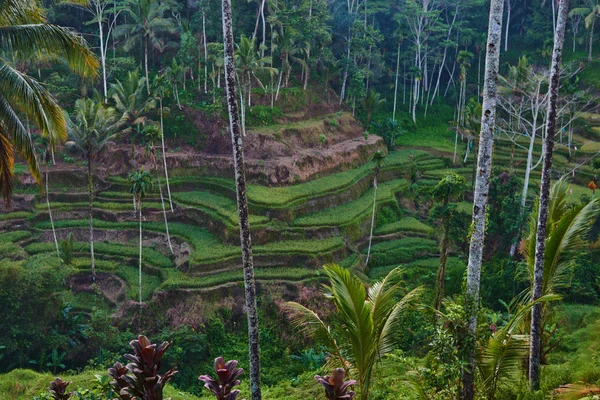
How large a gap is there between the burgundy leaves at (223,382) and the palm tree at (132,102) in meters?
22.3

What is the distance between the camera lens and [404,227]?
2586cm

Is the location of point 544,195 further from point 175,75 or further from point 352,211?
point 175,75

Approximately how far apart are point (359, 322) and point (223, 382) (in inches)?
111

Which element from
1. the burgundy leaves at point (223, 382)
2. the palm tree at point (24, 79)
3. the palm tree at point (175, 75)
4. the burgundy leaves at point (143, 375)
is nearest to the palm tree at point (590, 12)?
the palm tree at point (175, 75)

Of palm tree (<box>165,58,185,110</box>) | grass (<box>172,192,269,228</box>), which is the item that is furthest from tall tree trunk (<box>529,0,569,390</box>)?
palm tree (<box>165,58,185,110</box>)

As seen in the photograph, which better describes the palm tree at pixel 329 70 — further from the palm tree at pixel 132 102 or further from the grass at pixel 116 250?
the grass at pixel 116 250

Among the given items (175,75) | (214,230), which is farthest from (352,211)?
(175,75)

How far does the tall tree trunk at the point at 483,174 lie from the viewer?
6.67 meters

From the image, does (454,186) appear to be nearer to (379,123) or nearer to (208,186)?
(208,186)

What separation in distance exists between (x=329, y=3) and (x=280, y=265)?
25.8 m

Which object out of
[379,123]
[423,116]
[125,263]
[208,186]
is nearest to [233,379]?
[125,263]

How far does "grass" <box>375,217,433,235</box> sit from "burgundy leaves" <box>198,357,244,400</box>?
844 inches

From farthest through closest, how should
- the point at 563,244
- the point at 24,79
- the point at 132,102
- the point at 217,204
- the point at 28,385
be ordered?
1. the point at 132,102
2. the point at 217,204
3. the point at 28,385
4. the point at 563,244
5. the point at 24,79

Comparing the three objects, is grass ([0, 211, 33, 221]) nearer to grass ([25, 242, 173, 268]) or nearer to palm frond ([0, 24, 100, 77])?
grass ([25, 242, 173, 268])
